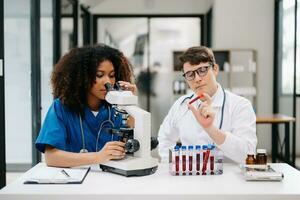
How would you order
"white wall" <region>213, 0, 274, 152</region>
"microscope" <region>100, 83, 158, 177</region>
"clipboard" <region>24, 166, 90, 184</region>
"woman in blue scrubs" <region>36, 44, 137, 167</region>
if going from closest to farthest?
"clipboard" <region>24, 166, 90, 184</region>
"microscope" <region>100, 83, 158, 177</region>
"woman in blue scrubs" <region>36, 44, 137, 167</region>
"white wall" <region>213, 0, 274, 152</region>

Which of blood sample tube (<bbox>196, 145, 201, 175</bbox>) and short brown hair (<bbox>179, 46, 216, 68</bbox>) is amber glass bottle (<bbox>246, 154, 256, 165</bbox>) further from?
short brown hair (<bbox>179, 46, 216, 68</bbox>)

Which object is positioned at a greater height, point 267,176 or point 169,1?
point 169,1

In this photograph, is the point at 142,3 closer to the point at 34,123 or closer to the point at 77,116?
the point at 34,123

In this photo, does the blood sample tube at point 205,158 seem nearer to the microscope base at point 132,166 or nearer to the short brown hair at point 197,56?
the microscope base at point 132,166

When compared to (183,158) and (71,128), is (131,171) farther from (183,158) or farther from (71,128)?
(71,128)

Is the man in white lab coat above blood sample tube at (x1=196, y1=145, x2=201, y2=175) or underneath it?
above

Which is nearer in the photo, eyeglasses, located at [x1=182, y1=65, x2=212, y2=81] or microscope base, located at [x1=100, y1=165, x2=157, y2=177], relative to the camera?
microscope base, located at [x1=100, y1=165, x2=157, y2=177]

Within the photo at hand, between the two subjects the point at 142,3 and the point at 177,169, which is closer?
the point at 177,169

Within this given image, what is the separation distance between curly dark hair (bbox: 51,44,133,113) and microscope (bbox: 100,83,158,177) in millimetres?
246

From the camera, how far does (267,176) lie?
152cm

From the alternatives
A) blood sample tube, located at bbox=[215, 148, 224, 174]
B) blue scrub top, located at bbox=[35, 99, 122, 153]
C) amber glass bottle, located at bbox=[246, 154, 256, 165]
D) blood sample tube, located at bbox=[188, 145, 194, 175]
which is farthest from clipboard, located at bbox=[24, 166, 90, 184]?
amber glass bottle, located at bbox=[246, 154, 256, 165]

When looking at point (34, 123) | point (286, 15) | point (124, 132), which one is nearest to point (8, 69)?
point (34, 123)

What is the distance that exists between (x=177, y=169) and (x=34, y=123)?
2882 millimetres

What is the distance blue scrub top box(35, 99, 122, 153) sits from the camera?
1747 mm
